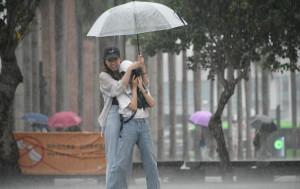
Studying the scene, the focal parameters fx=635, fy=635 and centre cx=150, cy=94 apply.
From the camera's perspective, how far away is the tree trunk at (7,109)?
1259 centimetres

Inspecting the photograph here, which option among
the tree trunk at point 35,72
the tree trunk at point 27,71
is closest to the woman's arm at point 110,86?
the tree trunk at point 27,71

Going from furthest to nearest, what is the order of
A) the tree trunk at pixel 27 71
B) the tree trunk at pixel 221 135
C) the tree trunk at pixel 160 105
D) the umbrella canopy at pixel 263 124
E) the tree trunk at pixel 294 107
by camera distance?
the tree trunk at pixel 294 107
the tree trunk at pixel 160 105
the tree trunk at pixel 27 71
the umbrella canopy at pixel 263 124
the tree trunk at pixel 221 135

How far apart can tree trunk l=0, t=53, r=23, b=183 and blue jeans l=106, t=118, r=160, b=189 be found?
7186 millimetres

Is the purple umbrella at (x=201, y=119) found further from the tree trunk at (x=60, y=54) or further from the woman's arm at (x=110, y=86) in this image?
the woman's arm at (x=110, y=86)

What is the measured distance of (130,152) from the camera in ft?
19.3

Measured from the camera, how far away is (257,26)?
13.9 m

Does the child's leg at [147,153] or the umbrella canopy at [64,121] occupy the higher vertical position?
the child's leg at [147,153]

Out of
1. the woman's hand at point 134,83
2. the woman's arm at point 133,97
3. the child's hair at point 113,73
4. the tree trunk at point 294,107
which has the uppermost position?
the child's hair at point 113,73

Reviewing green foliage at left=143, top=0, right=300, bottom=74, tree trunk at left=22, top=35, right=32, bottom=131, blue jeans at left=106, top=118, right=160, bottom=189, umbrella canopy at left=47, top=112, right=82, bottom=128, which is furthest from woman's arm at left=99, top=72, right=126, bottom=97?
tree trunk at left=22, top=35, right=32, bottom=131

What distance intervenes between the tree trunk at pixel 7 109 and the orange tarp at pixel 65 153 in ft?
3.47

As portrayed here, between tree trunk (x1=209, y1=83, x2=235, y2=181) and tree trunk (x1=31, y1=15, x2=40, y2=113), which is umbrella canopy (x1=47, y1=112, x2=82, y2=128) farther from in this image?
tree trunk (x1=31, y1=15, x2=40, y2=113)

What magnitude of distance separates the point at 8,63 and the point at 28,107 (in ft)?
53.3

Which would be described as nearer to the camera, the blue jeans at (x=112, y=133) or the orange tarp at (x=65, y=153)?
the blue jeans at (x=112, y=133)

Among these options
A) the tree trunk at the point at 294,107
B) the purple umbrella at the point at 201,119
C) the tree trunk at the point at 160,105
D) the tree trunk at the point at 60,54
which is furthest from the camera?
the tree trunk at the point at 294,107
